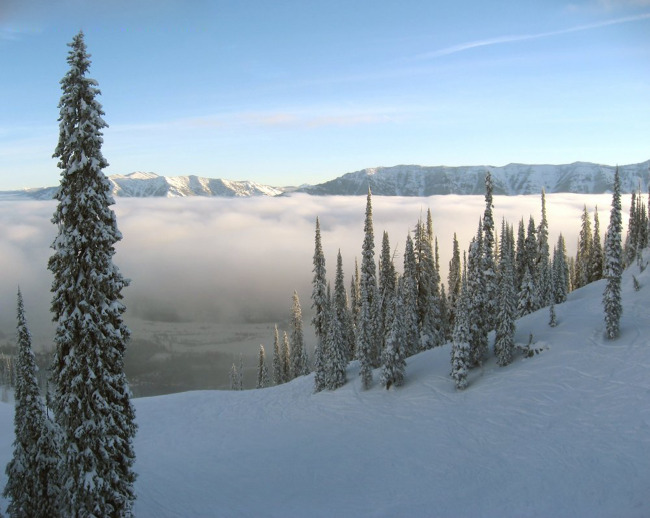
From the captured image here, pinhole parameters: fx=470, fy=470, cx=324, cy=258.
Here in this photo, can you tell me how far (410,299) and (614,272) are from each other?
74.5 feet

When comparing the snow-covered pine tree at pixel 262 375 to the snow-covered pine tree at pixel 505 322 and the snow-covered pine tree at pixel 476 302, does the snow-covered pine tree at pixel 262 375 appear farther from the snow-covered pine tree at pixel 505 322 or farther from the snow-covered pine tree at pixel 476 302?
the snow-covered pine tree at pixel 505 322

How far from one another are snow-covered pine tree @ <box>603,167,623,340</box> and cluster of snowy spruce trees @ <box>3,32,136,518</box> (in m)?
41.7

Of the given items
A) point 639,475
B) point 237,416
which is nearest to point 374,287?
point 237,416

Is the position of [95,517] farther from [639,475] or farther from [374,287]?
[374,287]

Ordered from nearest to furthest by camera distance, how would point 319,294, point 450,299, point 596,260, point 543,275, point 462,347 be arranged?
point 462,347 → point 319,294 → point 543,275 → point 450,299 → point 596,260

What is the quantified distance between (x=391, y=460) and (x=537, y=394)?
13.5 meters

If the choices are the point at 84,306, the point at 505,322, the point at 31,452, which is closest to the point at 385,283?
the point at 505,322

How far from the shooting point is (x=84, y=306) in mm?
16891

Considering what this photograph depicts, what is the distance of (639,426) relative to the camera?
31.1m

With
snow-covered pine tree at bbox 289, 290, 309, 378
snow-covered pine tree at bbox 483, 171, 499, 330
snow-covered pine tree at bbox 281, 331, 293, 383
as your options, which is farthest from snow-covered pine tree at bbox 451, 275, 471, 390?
snow-covered pine tree at bbox 281, 331, 293, 383

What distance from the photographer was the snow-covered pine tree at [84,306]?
54.2 ft

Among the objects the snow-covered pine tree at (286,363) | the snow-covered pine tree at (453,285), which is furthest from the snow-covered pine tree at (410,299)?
the snow-covered pine tree at (286,363)

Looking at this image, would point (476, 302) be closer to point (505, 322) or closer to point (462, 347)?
point (505, 322)

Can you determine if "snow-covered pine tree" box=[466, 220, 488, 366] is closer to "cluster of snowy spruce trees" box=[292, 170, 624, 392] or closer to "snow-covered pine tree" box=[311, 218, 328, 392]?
"cluster of snowy spruce trees" box=[292, 170, 624, 392]
